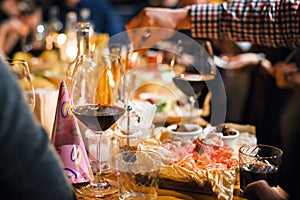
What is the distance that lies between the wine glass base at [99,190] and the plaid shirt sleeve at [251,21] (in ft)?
2.91

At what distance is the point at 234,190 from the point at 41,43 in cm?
239

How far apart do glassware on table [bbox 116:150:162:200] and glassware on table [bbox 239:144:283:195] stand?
7.4 inches

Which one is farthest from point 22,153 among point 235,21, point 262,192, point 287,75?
point 287,75

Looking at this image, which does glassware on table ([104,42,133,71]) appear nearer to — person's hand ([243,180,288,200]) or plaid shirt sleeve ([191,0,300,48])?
plaid shirt sleeve ([191,0,300,48])

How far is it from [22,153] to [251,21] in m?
1.24

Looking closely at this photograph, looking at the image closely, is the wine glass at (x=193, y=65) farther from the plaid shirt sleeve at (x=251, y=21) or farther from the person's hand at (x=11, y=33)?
the person's hand at (x=11, y=33)

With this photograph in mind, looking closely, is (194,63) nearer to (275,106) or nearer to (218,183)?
(218,183)

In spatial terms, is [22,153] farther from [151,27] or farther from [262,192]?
[151,27]

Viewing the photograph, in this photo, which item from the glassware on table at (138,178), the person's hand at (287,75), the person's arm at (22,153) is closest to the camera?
the person's arm at (22,153)

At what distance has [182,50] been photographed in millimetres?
A: 1422

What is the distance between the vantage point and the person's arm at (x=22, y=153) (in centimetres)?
60

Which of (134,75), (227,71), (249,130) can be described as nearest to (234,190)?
(249,130)

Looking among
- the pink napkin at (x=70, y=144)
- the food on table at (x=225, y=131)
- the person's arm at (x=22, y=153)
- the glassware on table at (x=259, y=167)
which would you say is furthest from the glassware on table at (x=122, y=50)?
the person's arm at (x=22, y=153)

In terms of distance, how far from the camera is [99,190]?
1.03 m
